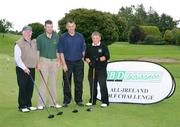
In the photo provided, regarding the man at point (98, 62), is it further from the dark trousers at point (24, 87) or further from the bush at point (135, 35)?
the bush at point (135, 35)

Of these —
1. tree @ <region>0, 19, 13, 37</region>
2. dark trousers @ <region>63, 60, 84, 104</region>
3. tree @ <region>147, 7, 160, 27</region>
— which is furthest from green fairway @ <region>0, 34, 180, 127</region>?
tree @ <region>147, 7, 160, 27</region>

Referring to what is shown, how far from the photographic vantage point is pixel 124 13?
10888 centimetres

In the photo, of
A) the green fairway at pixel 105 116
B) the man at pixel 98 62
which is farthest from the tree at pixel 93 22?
the green fairway at pixel 105 116

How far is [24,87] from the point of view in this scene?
10641mm

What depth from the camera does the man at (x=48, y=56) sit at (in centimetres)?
1081

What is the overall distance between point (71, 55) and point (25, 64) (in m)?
1.15

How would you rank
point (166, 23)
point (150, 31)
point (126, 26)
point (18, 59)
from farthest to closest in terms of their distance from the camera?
point (166, 23)
point (150, 31)
point (126, 26)
point (18, 59)

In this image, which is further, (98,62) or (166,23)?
(166,23)

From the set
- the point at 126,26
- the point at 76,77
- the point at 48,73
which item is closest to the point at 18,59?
the point at 48,73

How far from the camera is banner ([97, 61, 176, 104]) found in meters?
11.9

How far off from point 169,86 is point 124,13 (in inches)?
3854

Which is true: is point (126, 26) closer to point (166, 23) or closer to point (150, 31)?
point (150, 31)

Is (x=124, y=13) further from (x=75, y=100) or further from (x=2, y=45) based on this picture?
(x=75, y=100)

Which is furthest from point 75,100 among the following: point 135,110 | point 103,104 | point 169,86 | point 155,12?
point 155,12
